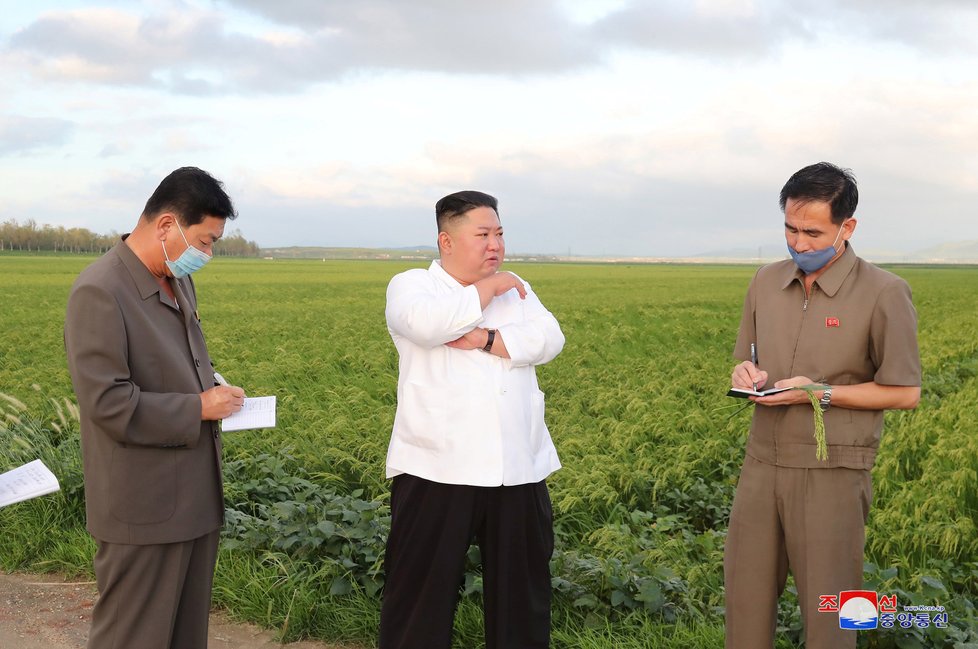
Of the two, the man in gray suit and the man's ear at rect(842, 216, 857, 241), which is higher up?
the man's ear at rect(842, 216, 857, 241)

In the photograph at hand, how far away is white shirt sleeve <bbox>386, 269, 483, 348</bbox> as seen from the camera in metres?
3.05

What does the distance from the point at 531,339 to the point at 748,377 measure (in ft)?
2.68

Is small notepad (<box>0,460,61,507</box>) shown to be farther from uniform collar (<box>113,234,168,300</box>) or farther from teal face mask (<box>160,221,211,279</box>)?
teal face mask (<box>160,221,211,279</box>)

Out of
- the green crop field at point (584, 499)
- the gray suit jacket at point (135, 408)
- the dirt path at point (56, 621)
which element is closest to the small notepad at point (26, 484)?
the gray suit jacket at point (135, 408)

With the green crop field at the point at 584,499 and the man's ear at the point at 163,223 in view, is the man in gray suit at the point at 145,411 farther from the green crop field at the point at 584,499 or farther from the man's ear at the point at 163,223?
the green crop field at the point at 584,499

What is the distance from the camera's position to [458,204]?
3.24 meters

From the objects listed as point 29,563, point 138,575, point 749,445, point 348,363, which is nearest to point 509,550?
point 749,445

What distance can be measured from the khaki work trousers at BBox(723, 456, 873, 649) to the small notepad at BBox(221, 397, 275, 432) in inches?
71.5

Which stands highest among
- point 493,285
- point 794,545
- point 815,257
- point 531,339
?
point 815,257

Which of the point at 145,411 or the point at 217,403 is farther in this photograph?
the point at 217,403

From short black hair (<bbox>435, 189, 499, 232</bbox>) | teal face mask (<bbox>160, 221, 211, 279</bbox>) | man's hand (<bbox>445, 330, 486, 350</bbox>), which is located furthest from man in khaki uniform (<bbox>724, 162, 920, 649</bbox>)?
teal face mask (<bbox>160, 221, 211, 279</bbox>)

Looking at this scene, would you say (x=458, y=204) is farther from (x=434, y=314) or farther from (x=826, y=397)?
(x=826, y=397)

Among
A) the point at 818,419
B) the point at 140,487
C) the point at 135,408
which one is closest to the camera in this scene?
the point at 135,408

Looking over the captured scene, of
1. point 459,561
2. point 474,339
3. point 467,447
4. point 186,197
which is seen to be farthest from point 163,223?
point 459,561
